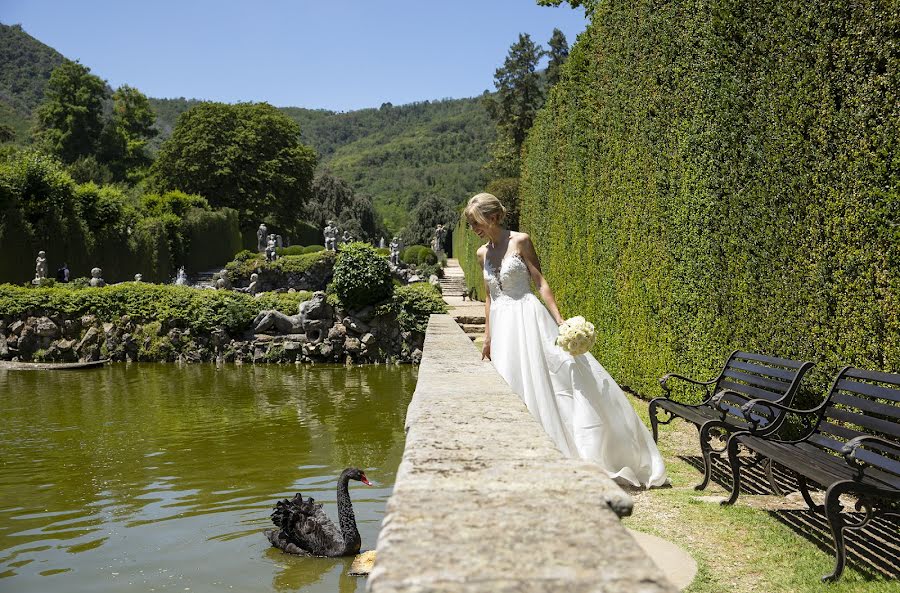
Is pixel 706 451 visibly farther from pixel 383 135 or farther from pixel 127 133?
pixel 383 135

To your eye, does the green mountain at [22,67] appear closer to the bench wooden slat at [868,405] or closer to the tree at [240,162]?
the tree at [240,162]

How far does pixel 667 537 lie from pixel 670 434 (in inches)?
136

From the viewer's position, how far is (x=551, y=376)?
5.88 m

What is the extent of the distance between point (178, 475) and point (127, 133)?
212 ft

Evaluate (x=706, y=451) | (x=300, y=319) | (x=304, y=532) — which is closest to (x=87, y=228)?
(x=300, y=319)

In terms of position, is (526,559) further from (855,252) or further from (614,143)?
(614,143)

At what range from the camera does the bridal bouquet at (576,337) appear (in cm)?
555

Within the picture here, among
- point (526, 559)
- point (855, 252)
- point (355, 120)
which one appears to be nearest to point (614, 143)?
point (855, 252)

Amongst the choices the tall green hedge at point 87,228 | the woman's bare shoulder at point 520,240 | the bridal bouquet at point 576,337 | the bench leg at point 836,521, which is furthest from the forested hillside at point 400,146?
the bench leg at point 836,521

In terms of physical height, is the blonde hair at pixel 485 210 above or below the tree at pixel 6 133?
below

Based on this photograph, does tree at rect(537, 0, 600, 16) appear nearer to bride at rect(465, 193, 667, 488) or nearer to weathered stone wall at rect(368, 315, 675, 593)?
bride at rect(465, 193, 667, 488)

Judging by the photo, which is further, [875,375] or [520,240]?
[520,240]

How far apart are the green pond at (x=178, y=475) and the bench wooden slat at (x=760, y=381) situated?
10.5 ft

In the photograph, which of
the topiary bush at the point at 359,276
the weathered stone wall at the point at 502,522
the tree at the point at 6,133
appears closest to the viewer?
the weathered stone wall at the point at 502,522
